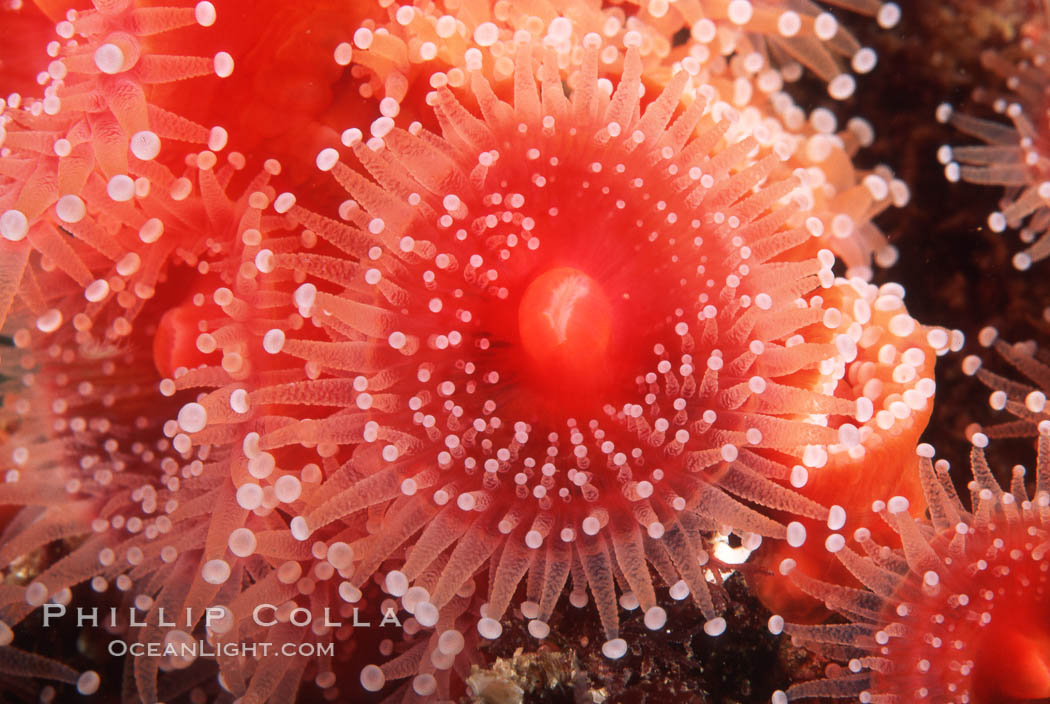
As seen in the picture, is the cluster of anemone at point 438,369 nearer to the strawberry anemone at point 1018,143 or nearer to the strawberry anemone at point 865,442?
the strawberry anemone at point 865,442

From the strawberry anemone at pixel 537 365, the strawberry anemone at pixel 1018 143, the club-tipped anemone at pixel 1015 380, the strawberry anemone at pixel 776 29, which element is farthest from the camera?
the strawberry anemone at pixel 1018 143

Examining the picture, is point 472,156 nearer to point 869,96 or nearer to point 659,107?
point 659,107

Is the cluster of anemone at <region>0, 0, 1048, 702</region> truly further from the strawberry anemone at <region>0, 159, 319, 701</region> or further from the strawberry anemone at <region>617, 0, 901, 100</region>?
the strawberry anemone at <region>617, 0, 901, 100</region>

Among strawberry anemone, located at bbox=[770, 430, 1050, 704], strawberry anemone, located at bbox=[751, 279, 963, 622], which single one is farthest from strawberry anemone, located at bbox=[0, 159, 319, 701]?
strawberry anemone, located at bbox=[770, 430, 1050, 704]

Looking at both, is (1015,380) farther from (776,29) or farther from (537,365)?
(537,365)

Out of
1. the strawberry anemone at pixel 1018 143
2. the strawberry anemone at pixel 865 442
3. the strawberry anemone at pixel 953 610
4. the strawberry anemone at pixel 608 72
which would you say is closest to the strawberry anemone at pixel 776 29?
the strawberry anemone at pixel 608 72

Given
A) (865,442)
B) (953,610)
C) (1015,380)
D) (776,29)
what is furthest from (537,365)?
(1015,380)
